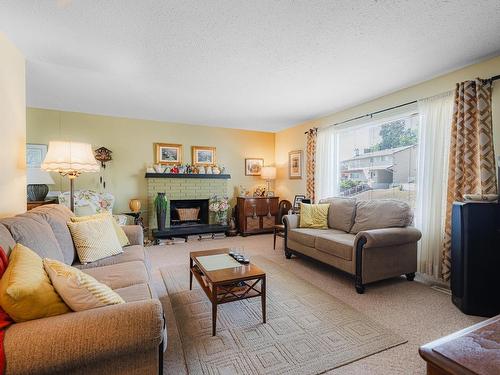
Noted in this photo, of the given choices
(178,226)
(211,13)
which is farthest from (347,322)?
(178,226)

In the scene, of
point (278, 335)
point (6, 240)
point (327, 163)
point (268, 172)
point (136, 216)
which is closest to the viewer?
point (6, 240)

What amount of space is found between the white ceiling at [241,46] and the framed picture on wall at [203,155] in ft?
5.67

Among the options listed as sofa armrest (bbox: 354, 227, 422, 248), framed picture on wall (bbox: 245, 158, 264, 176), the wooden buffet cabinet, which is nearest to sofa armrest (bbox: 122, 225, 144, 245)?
sofa armrest (bbox: 354, 227, 422, 248)

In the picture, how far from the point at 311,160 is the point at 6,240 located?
4.42 metres

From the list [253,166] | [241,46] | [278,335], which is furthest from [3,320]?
[253,166]

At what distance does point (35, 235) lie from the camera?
63.5 inches

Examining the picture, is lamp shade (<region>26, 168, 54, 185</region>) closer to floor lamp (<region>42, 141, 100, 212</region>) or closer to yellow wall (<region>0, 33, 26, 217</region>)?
yellow wall (<region>0, 33, 26, 217</region>)

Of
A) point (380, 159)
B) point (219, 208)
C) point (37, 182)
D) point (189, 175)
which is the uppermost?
point (380, 159)

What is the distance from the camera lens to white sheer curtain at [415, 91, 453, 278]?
2.83 metres

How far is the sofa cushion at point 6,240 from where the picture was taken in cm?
127

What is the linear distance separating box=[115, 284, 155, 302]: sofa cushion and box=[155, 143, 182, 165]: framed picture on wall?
382 centimetres

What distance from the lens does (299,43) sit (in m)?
2.25

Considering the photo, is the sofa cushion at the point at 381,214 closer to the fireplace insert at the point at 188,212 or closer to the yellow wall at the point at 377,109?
the yellow wall at the point at 377,109

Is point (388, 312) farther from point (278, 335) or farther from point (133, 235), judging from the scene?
point (133, 235)
